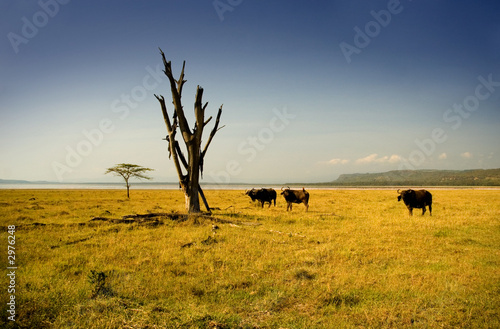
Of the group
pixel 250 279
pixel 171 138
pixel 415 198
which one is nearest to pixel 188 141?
pixel 171 138

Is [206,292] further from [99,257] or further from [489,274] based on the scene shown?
[489,274]

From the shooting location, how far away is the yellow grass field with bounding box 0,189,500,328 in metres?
4.24

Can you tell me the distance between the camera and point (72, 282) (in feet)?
17.9

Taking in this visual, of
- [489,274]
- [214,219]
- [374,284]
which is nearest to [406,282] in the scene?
[374,284]

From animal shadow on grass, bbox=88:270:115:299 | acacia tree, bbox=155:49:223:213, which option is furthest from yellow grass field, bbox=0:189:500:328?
acacia tree, bbox=155:49:223:213

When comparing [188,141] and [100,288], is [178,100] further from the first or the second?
[100,288]

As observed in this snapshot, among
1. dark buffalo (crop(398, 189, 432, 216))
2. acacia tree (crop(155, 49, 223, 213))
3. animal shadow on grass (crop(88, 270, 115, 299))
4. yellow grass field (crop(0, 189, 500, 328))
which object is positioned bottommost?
yellow grass field (crop(0, 189, 500, 328))

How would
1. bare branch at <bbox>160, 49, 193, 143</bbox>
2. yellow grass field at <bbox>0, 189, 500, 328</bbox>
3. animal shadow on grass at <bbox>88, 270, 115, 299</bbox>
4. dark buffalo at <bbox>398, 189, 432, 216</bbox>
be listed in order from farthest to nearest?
dark buffalo at <bbox>398, 189, 432, 216</bbox> → bare branch at <bbox>160, 49, 193, 143</bbox> → animal shadow on grass at <bbox>88, 270, 115, 299</bbox> → yellow grass field at <bbox>0, 189, 500, 328</bbox>

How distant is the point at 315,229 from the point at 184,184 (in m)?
7.67

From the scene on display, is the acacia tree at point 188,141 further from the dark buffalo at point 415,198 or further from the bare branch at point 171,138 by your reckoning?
the dark buffalo at point 415,198

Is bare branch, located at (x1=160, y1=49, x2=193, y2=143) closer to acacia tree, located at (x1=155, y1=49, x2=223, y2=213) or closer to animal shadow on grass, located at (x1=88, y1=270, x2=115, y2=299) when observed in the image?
acacia tree, located at (x1=155, y1=49, x2=223, y2=213)

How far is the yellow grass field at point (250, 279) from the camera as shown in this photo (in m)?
4.24

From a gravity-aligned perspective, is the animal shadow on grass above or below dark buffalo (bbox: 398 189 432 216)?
below

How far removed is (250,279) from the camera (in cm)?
596
